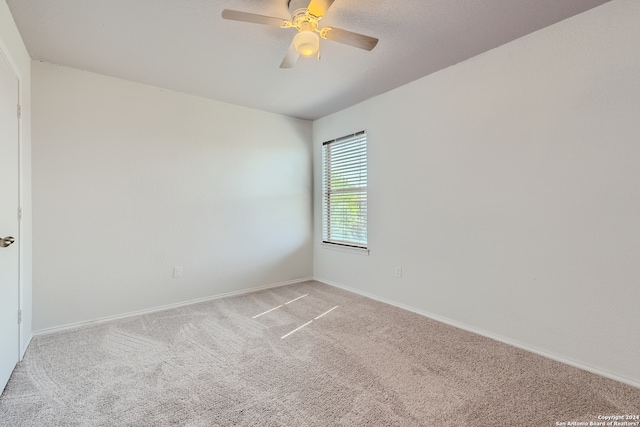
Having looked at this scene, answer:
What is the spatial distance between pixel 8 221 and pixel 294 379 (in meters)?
2.12

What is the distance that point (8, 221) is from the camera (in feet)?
6.08

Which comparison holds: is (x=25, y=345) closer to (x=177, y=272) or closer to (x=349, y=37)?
(x=177, y=272)

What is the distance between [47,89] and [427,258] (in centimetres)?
387

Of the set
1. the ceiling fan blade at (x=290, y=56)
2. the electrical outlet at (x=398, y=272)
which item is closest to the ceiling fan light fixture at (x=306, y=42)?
the ceiling fan blade at (x=290, y=56)

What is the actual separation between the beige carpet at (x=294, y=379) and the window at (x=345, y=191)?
1311 millimetres

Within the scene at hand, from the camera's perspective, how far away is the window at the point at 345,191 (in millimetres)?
3633

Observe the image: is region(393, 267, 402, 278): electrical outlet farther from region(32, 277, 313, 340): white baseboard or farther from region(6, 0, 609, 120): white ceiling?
region(6, 0, 609, 120): white ceiling

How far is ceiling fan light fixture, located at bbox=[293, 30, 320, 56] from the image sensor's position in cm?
182

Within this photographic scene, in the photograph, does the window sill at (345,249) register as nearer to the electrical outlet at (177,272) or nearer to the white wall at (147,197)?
the white wall at (147,197)

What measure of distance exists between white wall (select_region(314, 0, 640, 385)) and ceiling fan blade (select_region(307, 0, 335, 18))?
160 centimetres

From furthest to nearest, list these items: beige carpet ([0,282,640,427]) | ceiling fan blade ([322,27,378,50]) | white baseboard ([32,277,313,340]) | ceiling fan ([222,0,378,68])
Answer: white baseboard ([32,277,313,340]), ceiling fan blade ([322,27,378,50]), ceiling fan ([222,0,378,68]), beige carpet ([0,282,640,427])

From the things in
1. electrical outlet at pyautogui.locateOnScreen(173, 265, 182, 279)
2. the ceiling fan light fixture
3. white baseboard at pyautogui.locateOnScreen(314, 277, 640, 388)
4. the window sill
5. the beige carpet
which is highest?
the ceiling fan light fixture

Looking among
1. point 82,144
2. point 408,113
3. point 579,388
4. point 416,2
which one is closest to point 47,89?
point 82,144

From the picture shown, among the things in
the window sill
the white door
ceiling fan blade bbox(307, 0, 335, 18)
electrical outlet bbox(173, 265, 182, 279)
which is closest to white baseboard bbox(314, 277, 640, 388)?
the window sill
